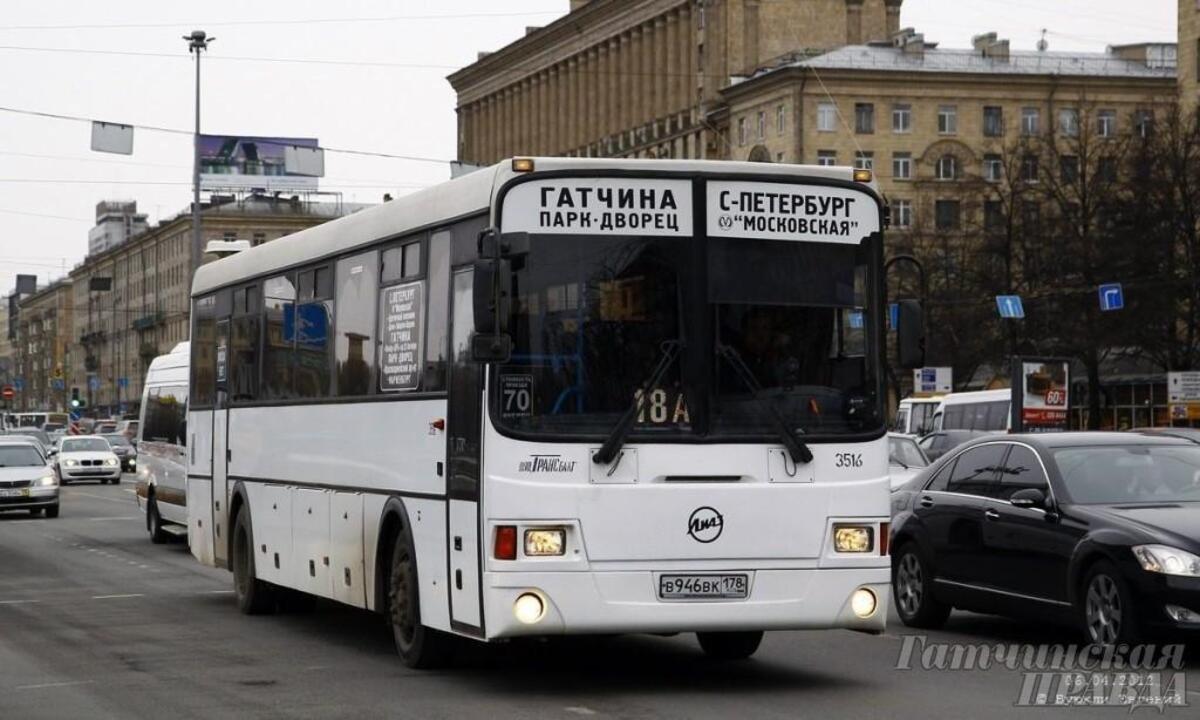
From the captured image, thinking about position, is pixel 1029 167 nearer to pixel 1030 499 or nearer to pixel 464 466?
pixel 1030 499

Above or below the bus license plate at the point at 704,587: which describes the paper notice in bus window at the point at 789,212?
above

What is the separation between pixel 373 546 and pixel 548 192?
3.13 m

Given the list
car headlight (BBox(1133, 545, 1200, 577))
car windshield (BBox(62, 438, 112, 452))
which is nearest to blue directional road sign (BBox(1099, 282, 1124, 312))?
car windshield (BBox(62, 438, 112, 452))

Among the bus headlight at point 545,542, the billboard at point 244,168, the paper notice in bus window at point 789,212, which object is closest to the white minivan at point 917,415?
the paper notice in bus window at point 789,212

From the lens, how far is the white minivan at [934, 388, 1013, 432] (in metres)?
56.3

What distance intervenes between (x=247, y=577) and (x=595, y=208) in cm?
710

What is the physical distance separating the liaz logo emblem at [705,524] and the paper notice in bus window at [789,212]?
1.53m

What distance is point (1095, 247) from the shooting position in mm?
63688

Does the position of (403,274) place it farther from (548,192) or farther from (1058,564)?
(1058,564)

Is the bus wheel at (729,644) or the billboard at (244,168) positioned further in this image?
the billboard at (244,168)

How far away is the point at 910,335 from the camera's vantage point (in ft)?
40.9

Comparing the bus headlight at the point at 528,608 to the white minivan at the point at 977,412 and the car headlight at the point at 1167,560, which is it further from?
the white minivan at the point at 977,412

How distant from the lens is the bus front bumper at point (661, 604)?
11.5 metres

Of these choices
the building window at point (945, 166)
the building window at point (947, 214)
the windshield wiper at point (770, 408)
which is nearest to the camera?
the windshield wiper at point (770, 408)
